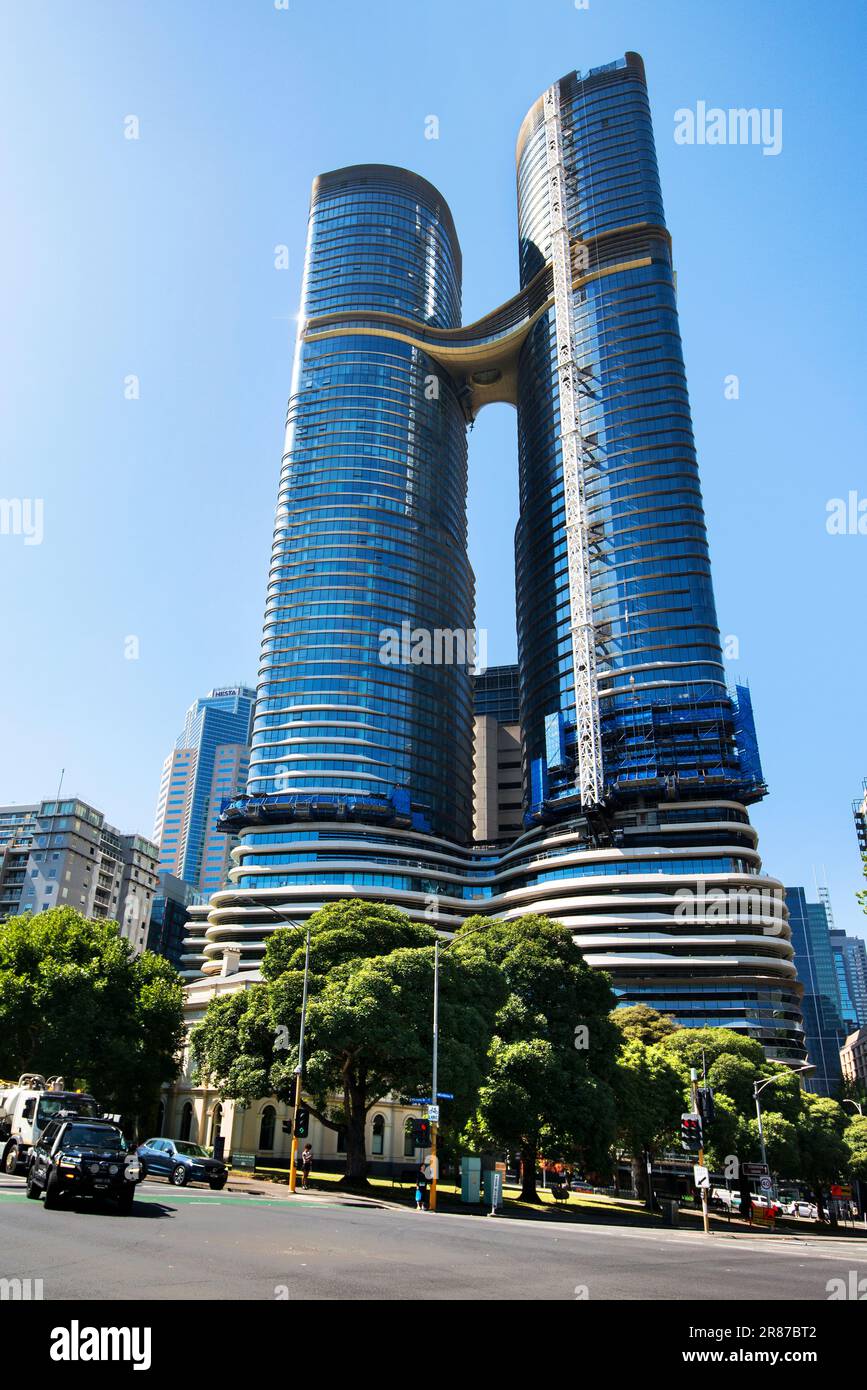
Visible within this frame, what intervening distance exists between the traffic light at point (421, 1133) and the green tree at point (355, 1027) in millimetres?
5918

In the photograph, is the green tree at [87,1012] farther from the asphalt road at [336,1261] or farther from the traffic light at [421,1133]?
the asphalt road at [336,1261]

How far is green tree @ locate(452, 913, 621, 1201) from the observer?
4834cm

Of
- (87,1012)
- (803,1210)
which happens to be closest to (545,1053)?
(87,1012)

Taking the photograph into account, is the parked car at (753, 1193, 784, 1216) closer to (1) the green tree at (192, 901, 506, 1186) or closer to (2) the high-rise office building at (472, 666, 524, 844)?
(1) the green tree at (192, 901, 506, 1186)

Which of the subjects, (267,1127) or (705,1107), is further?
(267,1127)

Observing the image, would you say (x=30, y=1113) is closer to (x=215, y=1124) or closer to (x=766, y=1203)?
(x=215, y=1124)

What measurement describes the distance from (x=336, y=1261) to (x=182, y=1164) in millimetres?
22553

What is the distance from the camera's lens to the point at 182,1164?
35.5m

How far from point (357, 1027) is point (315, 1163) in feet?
83.1

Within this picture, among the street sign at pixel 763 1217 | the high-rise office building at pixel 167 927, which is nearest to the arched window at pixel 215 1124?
the street sign at pixel 763 1217

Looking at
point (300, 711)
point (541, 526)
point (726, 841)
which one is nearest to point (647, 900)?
point (726, 841)

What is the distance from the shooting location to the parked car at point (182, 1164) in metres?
34.7

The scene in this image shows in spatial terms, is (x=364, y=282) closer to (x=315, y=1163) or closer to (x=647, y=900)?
(x=647, y=900)

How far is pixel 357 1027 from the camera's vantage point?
143ft
